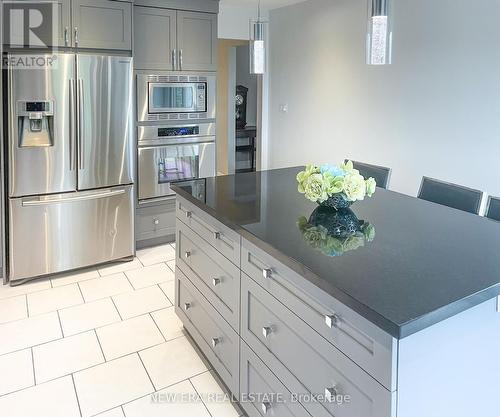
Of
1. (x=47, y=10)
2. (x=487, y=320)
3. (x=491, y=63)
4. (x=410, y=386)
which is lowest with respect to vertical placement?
(x=410, y=386)

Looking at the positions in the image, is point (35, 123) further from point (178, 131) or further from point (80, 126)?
point (178, 131)

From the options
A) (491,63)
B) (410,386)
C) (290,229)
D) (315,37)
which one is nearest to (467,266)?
(410,386)

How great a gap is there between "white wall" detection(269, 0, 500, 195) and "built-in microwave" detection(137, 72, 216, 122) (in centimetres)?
126

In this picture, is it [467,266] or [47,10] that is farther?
[47,10]

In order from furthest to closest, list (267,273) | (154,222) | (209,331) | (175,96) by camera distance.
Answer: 1. (154,222)
2. (175,96)
3. (209,331)
4. (267,273)

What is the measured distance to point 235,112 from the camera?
767cm

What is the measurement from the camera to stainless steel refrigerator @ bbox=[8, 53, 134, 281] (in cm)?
331

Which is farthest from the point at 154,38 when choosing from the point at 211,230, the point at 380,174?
the point at 211,230

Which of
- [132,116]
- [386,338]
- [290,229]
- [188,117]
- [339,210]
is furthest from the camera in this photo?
[188,117]

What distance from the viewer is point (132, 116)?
3828 mm

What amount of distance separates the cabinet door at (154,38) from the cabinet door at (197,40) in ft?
0.28

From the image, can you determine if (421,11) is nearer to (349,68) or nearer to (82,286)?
(349,68)

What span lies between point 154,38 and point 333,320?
3.56 metres

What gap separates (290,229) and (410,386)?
791 mm
